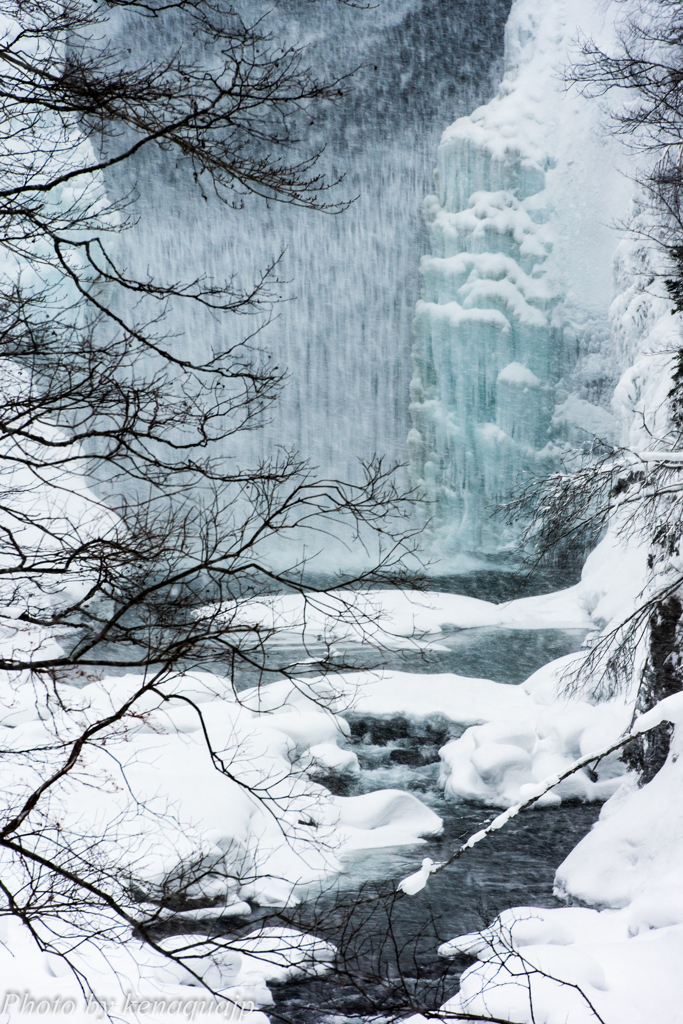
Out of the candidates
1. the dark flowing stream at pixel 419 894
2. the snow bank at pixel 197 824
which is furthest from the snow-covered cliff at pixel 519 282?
the snow bank at pixel 197 824

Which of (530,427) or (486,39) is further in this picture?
(486,39)

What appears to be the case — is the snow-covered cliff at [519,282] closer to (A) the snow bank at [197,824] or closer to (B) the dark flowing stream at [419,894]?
(B) the dark flowing stream at [419,894]

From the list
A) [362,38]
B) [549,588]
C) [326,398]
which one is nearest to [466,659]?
[549,588]

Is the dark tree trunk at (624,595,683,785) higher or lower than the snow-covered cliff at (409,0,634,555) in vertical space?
A: lower

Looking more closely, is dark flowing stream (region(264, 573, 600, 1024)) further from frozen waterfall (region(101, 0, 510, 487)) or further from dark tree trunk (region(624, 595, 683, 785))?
frozen waterfall (region(101, 0, 510, 487))

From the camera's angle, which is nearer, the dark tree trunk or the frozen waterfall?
the dark tree trunk

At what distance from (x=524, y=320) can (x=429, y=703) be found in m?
16.4

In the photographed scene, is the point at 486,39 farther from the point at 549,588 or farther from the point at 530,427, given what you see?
the point at 549,588

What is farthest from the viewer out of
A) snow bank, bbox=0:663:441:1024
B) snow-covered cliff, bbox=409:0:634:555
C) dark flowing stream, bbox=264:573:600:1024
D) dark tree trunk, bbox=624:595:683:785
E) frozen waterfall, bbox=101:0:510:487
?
frozen waterfall, bbox=101:0:510:487

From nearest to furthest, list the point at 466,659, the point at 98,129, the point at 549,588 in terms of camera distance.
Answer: the point at 98,129 < the point at 466,659 < the point at 549,588

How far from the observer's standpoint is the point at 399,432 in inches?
1280

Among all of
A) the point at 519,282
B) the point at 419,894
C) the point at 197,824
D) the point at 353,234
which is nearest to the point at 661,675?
the point at 419,894

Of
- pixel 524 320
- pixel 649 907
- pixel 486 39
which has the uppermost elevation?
pixel 486 39

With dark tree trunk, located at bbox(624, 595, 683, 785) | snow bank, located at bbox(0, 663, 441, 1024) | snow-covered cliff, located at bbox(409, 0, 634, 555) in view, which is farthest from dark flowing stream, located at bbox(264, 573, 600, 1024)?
snow-covered cliff, located at bbox(409, 0, 634, 555)
